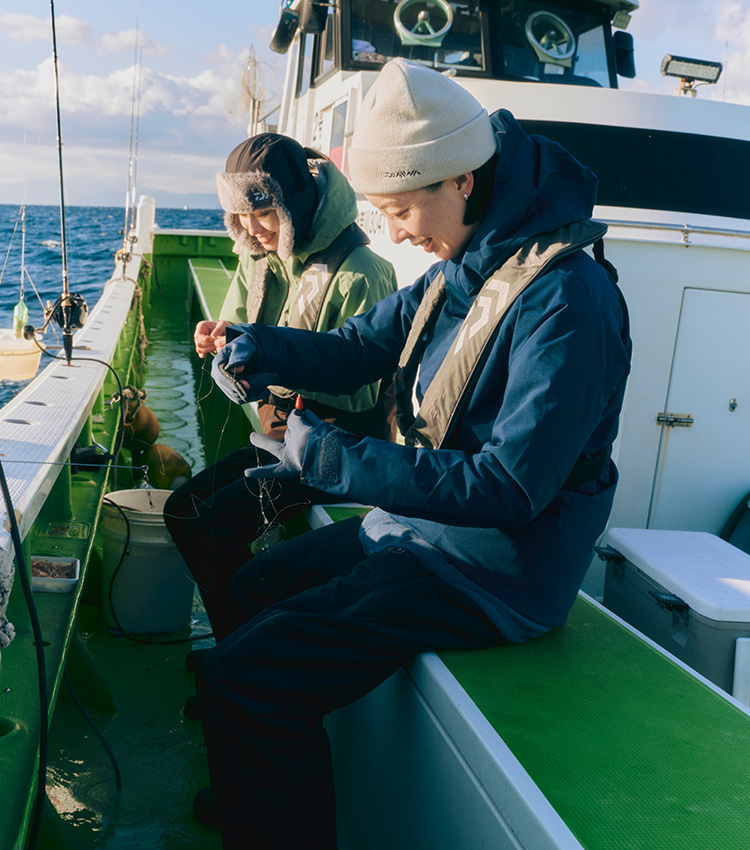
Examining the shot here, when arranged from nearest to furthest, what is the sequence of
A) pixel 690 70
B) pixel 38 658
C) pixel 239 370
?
pixel 38 658 < pixel 239 370 < pixel 690 70

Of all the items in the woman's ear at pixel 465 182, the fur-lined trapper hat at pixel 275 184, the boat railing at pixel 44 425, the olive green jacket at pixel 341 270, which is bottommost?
the boat railing at pixel 44 425

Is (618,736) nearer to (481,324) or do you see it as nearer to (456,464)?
(456,464)

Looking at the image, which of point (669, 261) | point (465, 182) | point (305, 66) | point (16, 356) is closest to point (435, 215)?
point (465, 182)

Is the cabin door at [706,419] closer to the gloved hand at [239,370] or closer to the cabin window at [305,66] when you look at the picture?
the gloved hand at [239,370]

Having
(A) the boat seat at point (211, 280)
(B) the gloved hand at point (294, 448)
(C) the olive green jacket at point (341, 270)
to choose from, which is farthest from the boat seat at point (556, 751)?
(A) the boat seat at point (211, 280)

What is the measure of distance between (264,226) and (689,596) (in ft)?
6.26

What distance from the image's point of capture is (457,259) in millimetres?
1900

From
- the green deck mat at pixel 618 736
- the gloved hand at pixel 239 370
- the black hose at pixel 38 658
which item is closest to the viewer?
the green deck mat at pixel 618 736

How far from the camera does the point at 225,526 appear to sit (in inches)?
105

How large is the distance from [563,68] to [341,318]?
9.68 feet

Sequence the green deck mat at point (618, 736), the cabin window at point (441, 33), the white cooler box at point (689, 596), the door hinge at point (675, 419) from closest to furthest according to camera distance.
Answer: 1. the green deck mat at point (618, 736)
2. the white cooler box at point (689, 596)
3. the door hinge at point (675, 419)
4. the cabin window at point (441, 33)

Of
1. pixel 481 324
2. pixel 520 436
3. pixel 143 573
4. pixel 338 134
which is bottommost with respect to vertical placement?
pixel 143 573

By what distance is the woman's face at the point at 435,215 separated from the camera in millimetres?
1755

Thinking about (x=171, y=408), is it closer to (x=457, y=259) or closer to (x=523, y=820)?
(x=457, y=259)
